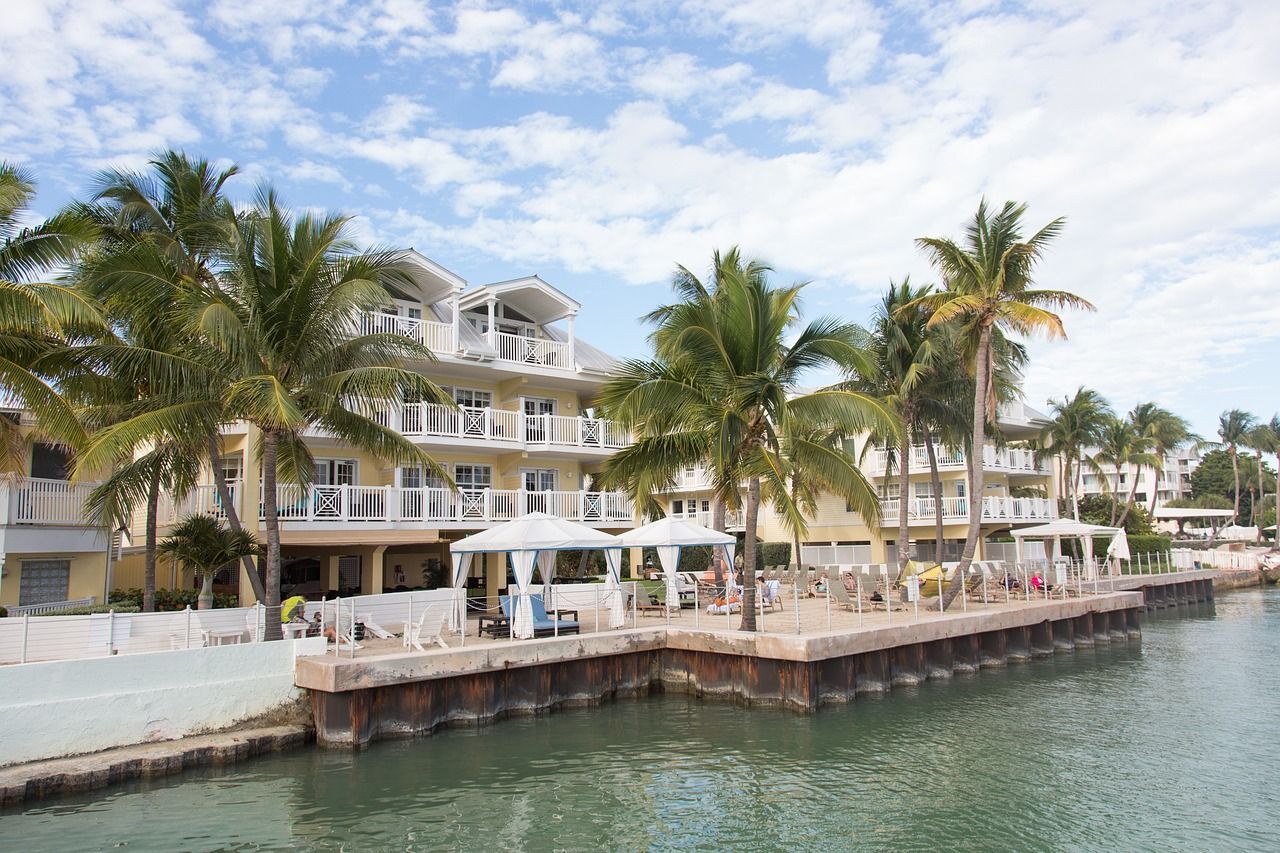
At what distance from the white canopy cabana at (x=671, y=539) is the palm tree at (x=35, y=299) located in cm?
1167

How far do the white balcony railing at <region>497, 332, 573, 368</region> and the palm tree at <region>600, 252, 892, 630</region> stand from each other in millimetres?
9210

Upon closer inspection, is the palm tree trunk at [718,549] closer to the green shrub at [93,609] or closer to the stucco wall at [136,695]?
the stucco wall at [136,695]

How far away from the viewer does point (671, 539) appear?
21.9m

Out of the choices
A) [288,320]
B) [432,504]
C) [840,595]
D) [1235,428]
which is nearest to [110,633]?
[288,320]

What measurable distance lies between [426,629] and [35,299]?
8.76 meters

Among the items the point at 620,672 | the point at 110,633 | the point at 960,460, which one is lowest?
the point at 620,672

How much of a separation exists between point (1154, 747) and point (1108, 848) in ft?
17.1

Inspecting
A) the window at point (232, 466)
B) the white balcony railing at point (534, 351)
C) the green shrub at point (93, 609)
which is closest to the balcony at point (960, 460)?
the white balcony railing at point (534, 351)

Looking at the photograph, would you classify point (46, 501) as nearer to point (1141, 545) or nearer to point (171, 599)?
point (171, 599)

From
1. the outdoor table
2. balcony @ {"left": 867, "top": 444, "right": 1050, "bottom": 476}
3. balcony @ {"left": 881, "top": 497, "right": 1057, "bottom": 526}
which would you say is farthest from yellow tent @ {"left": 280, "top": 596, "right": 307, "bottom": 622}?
balcony @ {"left": 867, "top": 444, "right": 1050, "bottom": 476}

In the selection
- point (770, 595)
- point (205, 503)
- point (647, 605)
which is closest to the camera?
point (647, 605)

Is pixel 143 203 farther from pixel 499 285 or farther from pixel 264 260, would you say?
pixel 499 285

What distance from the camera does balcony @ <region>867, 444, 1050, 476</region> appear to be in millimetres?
40938

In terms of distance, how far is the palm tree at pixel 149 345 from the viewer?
635 inches
